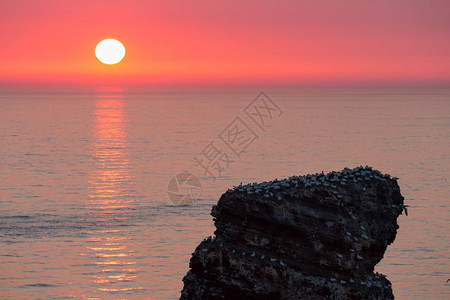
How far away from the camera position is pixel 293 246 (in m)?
27.0

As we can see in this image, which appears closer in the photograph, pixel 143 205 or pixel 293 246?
pixel 293 246

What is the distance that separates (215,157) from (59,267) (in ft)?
229

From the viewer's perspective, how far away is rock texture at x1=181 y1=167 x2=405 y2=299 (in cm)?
2648

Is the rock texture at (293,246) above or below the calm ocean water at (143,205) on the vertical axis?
below

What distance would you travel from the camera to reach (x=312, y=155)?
360 ft

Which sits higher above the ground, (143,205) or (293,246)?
(143,205)

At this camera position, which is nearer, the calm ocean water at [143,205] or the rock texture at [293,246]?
the rock texture at [293,246]

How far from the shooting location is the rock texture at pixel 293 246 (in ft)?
86.9

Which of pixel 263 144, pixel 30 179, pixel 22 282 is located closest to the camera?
pixel 22 282

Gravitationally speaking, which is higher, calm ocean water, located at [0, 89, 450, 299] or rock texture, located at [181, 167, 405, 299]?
calm ocean water, located at [0, 89, 450, 299]

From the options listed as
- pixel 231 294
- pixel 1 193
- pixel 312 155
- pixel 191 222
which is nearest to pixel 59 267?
pixel 191 222

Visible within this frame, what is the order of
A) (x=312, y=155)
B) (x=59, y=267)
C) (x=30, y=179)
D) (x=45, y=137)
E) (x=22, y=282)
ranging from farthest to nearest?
(x=45, y=137), (x=312, y=155), (x=30, y=179), (x=59, y=267), (x=22, y=282)

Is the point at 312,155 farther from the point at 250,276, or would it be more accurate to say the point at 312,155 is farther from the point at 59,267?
the point at 250,276

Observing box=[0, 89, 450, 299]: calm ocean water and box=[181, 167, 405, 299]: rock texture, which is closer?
box=[181, 167, 405, 299]: rock texture
